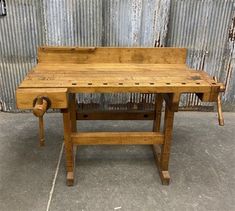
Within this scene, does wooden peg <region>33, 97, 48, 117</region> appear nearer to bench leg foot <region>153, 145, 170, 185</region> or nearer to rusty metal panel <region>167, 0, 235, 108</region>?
bench leg foot <region>153, 145, 170, 185</region>

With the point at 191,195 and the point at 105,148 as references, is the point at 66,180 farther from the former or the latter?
the point at 191,195

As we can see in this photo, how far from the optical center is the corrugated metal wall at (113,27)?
2.45 meters

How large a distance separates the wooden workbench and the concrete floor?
0.14m

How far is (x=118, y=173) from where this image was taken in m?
1.96

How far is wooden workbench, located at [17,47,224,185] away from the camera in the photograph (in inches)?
57.3

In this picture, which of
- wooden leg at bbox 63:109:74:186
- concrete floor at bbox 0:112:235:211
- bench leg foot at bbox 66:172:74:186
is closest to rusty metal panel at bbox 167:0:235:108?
concrete floor at bbox 0:112:235:211

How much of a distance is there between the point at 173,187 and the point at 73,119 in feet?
3.25

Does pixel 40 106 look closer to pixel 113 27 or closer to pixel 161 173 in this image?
pixel 161 173

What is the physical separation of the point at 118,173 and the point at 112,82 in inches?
31.6

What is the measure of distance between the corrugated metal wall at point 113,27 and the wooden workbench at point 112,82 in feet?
2.23

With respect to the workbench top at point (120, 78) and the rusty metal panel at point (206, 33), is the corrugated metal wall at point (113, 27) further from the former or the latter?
the workbench top at point (120, 78)

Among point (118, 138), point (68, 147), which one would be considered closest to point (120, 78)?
point (118, 138)

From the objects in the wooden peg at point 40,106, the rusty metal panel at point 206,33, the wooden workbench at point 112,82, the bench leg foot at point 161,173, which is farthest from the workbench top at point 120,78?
the rusty metal panel at point 206,33

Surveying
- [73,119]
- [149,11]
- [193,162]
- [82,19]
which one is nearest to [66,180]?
[73,119]
